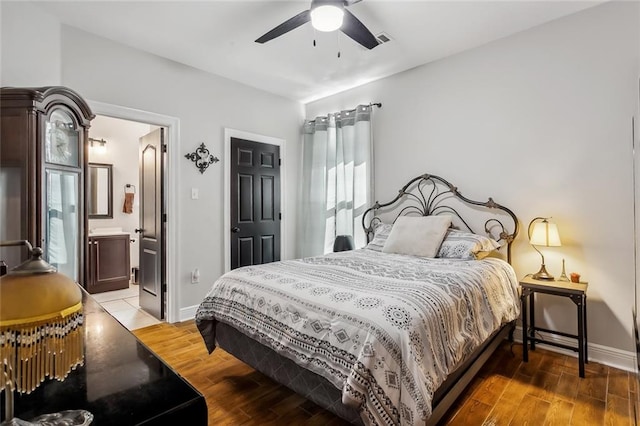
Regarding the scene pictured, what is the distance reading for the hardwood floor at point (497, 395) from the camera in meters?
1.89

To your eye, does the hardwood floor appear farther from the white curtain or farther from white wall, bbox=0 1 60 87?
white wall, bbox=0 1 60 87

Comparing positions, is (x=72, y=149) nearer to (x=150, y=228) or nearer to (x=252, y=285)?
(x=150, y=228)

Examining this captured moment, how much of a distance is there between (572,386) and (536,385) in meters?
0.24

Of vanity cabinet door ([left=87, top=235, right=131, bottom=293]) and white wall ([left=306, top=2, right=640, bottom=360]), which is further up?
white wall ([left=306, top=2, right=640, bottom=360])

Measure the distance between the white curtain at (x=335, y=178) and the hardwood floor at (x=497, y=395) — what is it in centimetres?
215

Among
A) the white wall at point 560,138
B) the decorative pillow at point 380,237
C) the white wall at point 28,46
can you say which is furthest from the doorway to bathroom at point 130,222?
the white wall at point 560,138

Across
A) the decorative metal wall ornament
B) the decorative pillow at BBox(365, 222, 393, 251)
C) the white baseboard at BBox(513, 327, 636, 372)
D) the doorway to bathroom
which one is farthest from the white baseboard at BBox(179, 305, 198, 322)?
the white baseboard at BBox(513, 327, 636, 372)

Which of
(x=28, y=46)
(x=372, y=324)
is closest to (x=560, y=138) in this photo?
(x=372, y=324)

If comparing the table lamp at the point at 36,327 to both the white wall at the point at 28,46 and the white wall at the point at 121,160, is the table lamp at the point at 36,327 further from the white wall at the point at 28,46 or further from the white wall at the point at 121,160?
the white wall at the point at 121,160

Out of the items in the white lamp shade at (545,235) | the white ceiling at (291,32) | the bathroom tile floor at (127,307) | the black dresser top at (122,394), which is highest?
the white ceiling at (291,32)

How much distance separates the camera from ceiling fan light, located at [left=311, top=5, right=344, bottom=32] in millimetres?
2129

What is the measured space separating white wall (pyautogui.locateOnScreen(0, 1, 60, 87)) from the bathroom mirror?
2.86m

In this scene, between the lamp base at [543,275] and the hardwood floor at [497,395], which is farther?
the lamp base at [543,275]

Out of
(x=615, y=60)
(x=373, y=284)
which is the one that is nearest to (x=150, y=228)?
(x=373, y=284)
